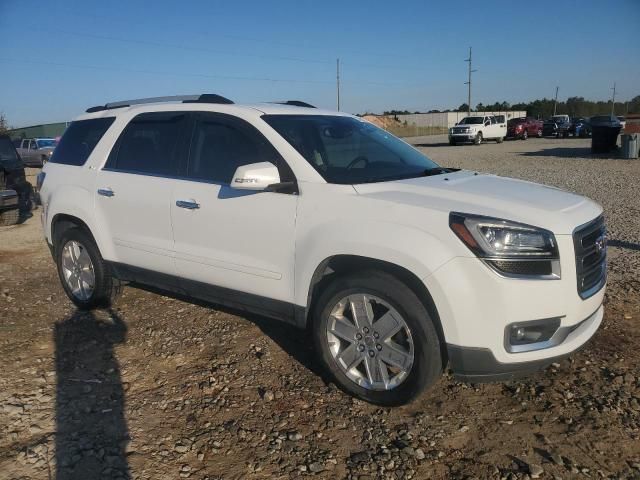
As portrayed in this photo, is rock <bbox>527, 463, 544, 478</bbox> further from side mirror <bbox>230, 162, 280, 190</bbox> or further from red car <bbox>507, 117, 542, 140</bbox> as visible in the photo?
red car <bbox>507, 117, 542, 140</bbox>

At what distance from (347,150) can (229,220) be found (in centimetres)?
103

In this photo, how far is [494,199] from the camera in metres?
3.11

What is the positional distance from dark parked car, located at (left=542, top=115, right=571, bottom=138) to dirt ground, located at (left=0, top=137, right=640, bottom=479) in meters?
41.4

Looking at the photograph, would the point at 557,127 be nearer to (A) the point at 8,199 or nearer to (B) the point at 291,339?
(A) the point at 8,199

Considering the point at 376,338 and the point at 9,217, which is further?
the point at 9,217

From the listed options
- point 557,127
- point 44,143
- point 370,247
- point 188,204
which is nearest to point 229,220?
point 188,204

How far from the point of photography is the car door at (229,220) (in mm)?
3564

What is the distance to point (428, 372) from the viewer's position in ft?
9.93

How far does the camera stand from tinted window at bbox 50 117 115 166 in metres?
4.93

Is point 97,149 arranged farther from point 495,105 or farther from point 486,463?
point 495,105

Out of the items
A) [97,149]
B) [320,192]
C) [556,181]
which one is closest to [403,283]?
[320,192]

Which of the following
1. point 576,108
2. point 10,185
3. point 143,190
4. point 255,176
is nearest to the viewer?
point 255,176

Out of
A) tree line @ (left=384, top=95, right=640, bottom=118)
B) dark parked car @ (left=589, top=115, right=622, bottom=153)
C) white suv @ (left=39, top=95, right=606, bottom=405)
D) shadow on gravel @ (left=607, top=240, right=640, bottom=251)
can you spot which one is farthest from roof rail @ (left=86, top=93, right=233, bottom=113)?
tree line @ (left=384, top=95, right=640, bottom=118)

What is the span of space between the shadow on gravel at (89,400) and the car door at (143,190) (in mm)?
677
